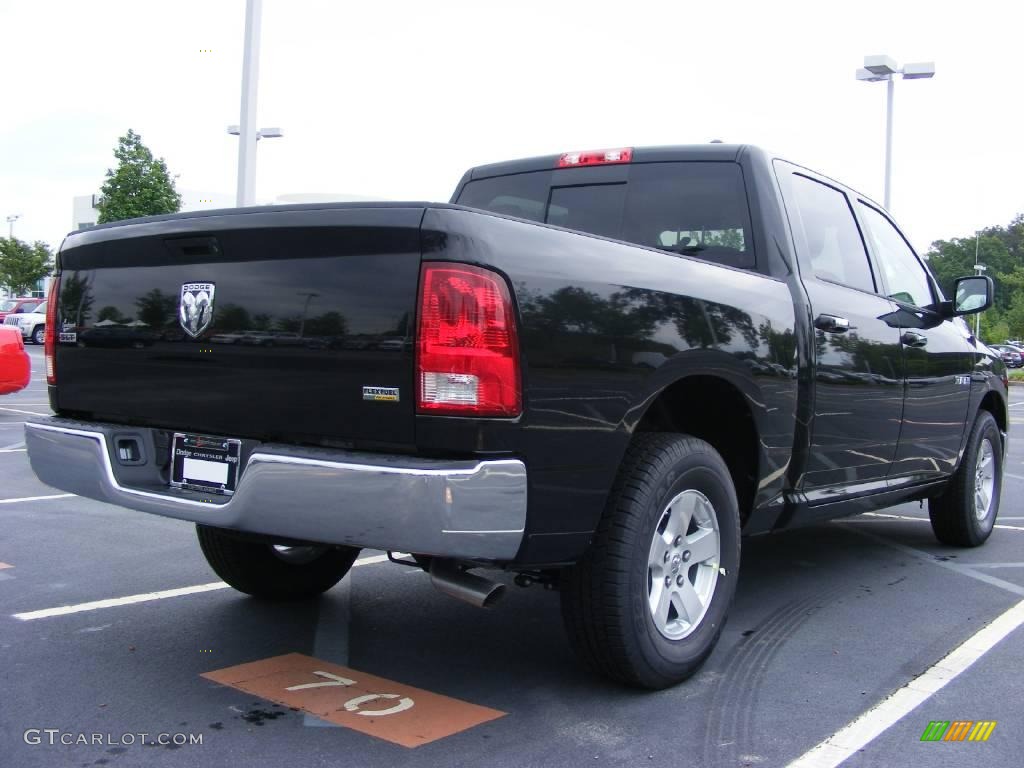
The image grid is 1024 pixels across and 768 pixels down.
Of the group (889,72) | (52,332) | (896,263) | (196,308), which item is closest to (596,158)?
(896,263)

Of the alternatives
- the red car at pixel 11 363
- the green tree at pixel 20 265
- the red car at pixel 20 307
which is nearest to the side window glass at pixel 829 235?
the red car at pixel 11 363

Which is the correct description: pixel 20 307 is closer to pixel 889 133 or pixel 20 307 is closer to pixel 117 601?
pixel 889 133

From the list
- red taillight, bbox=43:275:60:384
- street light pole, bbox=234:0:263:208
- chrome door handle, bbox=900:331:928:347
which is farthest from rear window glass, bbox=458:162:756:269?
street light pole, bbox=234:0:263:208

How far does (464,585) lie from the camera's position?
3.19 meters

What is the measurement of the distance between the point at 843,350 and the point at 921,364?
96 cm

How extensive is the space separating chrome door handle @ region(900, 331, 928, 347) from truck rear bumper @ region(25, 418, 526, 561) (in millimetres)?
2936

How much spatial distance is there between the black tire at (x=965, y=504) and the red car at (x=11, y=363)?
9938mm

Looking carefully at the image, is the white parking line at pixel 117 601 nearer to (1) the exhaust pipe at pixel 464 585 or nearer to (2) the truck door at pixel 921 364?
→ (1) the exhaust pipe at pixel 464 585

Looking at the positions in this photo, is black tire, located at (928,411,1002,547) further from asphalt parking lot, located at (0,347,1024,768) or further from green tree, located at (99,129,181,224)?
green tree, located at (99,129,181,224)

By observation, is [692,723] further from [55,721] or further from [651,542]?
[55,721]

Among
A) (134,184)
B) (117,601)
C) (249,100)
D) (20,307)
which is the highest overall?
(134,184)

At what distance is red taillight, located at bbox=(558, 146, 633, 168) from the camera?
16.1 ft

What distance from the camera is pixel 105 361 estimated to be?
367 centimetres

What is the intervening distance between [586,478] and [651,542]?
40 cm
